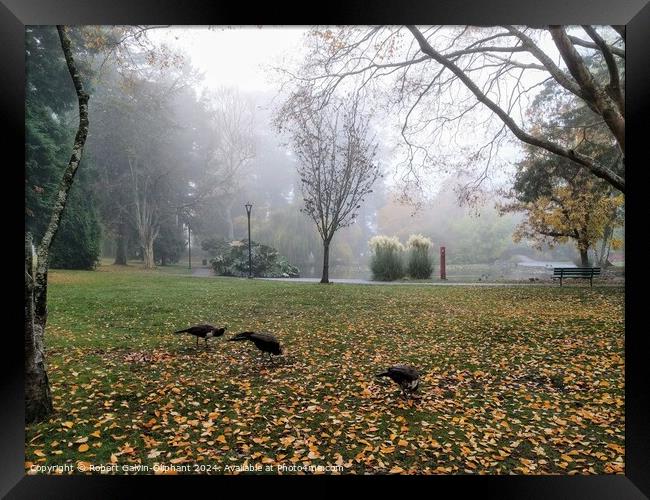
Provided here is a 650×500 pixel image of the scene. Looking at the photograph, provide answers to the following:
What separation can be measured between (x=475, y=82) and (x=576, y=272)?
1624mm

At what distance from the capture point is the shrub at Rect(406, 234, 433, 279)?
8.14 feet

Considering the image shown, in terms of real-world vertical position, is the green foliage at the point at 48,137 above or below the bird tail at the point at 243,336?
above

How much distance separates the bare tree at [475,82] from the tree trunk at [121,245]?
165 centimetres

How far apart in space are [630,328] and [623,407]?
510 mm

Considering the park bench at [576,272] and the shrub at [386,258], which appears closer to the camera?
the park bench at [576,272]

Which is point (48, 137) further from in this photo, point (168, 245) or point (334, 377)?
point (334, 377)

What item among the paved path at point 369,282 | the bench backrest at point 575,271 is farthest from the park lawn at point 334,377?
the bench backrest at point 575,271

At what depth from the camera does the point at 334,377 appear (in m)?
2.17

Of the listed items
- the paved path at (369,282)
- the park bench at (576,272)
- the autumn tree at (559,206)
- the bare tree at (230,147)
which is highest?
the bare tree at (230,147)

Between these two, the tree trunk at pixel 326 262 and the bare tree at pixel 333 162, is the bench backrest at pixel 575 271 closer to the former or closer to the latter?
the bare tree at pixel 333 162

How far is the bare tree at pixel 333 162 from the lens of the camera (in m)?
2.51

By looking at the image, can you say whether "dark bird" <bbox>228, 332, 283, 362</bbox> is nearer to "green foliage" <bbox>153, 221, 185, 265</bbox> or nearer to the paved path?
the paved path
